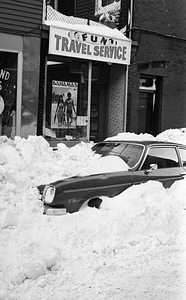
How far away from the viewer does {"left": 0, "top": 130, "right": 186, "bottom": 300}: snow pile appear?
14.0 ft

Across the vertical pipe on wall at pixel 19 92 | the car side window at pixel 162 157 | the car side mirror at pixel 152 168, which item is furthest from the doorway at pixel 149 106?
the car side mirror at pixel 152 168

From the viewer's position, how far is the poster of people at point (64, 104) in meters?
12.0

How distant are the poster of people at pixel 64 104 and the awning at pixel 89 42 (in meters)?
0.93

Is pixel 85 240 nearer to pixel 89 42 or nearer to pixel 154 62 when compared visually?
pixel 89 42

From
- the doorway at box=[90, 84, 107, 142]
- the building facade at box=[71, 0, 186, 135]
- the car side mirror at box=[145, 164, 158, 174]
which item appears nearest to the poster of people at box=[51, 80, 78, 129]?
the doorway at box=[90, 84, 107, 142]

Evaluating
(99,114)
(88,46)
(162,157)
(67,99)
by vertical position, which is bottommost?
(162,157)

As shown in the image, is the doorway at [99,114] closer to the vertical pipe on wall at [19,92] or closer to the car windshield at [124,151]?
the vertical pipe on wall at [19,92]

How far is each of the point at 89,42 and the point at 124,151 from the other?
5.70 m

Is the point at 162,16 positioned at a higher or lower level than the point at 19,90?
higher

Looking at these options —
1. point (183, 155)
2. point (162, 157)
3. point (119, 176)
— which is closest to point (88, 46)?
point (183, 155)

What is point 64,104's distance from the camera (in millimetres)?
12117

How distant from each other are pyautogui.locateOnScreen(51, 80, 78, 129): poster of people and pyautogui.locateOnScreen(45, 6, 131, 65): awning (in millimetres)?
932

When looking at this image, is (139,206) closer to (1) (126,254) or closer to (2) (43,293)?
(1) (126,254)

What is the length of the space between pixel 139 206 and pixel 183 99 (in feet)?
32.2
